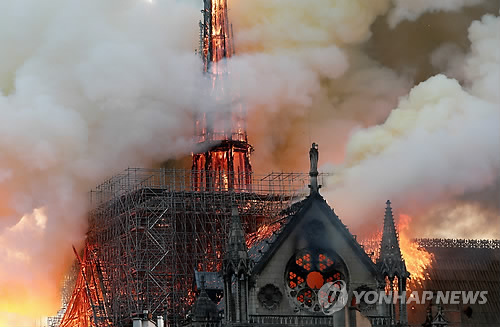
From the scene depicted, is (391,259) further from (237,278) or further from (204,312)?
(204,312)

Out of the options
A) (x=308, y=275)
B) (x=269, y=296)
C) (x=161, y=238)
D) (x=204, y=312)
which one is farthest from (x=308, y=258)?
(x=161, y=238)

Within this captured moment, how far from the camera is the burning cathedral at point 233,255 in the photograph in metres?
83.8

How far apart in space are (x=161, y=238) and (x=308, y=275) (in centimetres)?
2722

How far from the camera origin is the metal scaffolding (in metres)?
109

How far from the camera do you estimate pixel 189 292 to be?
10969 cm

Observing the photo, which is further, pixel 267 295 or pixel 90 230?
pixel 90 230

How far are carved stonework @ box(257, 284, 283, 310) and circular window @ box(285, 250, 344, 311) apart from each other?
0.91 m

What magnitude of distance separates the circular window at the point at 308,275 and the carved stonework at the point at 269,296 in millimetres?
912

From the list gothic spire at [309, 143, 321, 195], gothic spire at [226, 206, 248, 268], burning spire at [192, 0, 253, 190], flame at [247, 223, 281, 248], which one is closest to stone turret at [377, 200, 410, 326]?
gothic spire at [309, 143, 321, 195]

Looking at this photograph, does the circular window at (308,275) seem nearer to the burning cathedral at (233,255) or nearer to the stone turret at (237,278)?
the burning cathedral at (233,255)

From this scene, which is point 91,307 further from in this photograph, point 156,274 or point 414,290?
point 414,290

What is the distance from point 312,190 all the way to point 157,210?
28.1 m

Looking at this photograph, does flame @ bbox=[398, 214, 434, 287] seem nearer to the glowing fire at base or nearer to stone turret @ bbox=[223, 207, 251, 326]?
the glowing fire at base

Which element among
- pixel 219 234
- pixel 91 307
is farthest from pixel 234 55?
pixel 91 307
